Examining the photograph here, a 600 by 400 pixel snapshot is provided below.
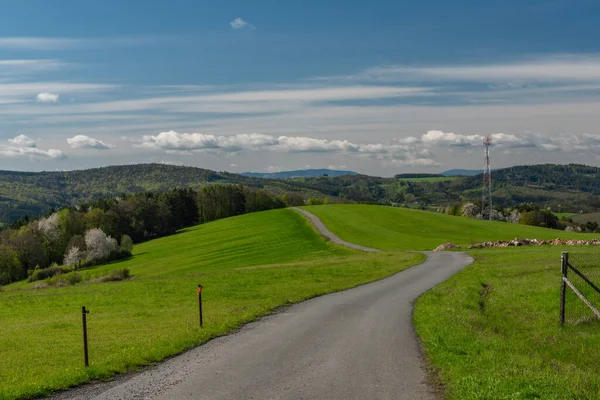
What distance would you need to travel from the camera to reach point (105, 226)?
129 meters

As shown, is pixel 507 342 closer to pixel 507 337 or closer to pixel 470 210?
pixel 507 337

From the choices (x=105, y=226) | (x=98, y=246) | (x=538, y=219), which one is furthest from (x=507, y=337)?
(x=538, y=219)

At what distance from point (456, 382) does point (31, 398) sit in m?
9.16

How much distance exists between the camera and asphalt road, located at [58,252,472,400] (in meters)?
11.2

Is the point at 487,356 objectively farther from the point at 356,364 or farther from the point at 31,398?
the point at 31,398

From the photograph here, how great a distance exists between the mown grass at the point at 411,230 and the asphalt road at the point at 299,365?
168 feet

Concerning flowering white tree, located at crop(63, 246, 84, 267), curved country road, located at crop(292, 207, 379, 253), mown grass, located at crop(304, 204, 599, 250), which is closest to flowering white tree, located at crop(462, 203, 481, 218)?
mown grass, located at crop(304, 204, 599, 250)

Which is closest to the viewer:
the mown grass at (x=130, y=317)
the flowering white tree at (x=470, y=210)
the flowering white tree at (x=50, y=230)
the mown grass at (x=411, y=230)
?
the mown grass at (x=130, y=317)

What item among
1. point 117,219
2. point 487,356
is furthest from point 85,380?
point 117,219

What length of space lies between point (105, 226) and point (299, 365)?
126 metres

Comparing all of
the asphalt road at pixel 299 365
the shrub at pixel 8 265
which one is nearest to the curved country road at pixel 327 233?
the asphalt road at pixel 299 365

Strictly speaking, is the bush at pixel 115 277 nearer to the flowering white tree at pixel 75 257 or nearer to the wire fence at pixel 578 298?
the wire fence at pixel 578 298

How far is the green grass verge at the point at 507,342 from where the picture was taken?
34.3 ft

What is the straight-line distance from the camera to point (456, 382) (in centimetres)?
1114
